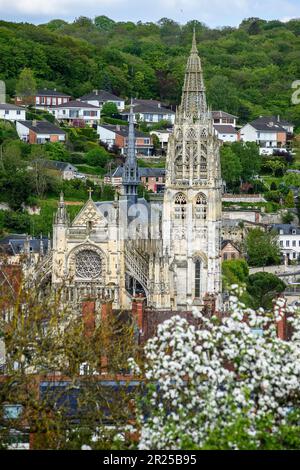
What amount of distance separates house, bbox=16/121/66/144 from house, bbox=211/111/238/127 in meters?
29.2

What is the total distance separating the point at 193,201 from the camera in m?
75.4

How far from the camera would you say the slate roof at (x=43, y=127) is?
133 m

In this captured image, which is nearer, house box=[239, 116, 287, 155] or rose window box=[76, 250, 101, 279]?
rose window box=[76, 250, 101, 279]

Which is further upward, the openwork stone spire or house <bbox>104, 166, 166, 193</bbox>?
house <bbox>104, 166, 166, 193</bbox>

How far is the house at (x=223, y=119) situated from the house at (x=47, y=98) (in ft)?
52.5

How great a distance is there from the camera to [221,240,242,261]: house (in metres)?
110

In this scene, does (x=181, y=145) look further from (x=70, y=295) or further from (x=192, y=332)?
(x=192, y=332)

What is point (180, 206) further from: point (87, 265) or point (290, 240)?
point (290, 240)

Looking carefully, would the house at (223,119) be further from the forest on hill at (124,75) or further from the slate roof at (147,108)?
the forest on hill at (124,75)

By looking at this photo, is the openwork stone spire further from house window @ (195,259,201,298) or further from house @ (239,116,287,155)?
house @ (239,116,287,155)

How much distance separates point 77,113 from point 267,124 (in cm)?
2080

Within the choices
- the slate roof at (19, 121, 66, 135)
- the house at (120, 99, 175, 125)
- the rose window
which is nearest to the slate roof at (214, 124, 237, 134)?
the house at (120, 99, 175, 125)

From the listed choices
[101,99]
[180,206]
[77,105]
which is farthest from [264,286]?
[101,99]
